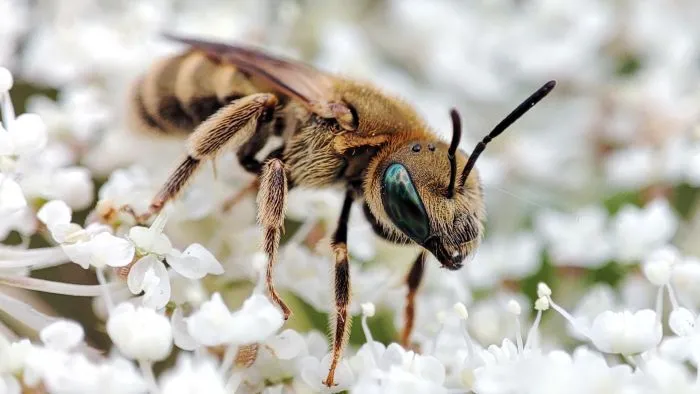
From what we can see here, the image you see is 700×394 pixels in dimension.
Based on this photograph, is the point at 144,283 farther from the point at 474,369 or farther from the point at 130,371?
the point at 474,369

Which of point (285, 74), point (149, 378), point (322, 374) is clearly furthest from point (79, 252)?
point (285, 74)

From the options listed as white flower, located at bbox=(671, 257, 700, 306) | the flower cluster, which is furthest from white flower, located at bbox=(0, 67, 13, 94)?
white flower, located at bbox=(671, 257, 700, 306)

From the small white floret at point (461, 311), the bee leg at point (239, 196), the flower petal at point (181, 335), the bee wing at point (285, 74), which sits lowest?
the bee leg at point (239, 196)

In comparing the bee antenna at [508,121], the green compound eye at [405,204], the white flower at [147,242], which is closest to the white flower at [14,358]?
the white flower at [147,242]

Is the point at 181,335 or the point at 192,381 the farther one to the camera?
the point at 181,335

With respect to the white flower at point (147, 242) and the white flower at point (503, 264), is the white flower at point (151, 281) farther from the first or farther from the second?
the white flower at point (503, 264)

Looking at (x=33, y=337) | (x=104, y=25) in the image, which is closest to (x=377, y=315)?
(x=33, y=337)

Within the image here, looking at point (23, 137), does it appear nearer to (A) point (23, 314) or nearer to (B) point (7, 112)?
(B) point (7, 112)
